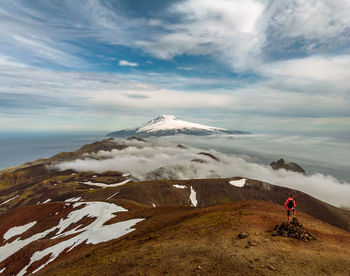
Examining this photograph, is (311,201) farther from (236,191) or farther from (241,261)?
(241,261)

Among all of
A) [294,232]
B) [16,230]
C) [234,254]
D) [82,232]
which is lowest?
[16,230]

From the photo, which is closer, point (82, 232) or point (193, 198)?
point (82, 232)

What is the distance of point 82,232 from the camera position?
166 ft

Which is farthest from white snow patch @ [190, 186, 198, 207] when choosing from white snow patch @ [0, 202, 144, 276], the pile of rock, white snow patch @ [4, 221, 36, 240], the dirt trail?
the pile of rock

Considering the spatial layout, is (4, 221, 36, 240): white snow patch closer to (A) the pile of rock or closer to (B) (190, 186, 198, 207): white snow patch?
(A) the pile of rock

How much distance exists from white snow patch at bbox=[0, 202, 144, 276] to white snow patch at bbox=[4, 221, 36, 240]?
718 centimetres

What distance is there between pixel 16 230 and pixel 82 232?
44.3 meters

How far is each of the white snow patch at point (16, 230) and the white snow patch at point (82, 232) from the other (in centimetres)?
718

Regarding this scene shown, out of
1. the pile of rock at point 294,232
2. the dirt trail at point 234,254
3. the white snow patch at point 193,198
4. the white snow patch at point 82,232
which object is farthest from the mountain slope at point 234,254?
the white snow patch at point 193,198

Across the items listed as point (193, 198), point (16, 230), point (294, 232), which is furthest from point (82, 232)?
point (193, 198)

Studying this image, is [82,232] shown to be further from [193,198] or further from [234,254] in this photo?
[193,198]

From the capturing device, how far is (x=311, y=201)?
573ft

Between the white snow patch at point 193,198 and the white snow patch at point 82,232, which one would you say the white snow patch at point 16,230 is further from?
the white snow patch at point 193,198

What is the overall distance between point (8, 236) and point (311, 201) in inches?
8241
